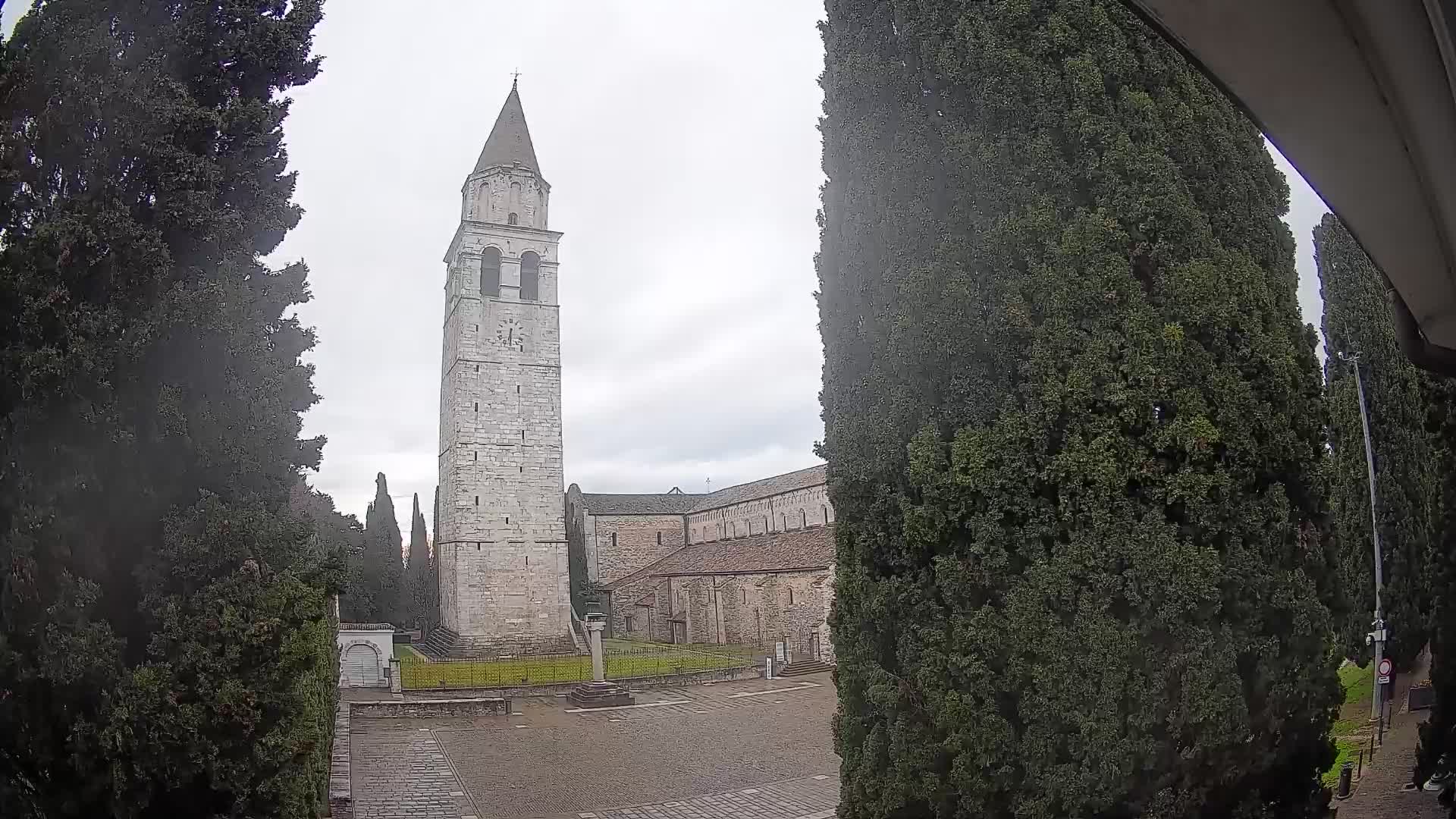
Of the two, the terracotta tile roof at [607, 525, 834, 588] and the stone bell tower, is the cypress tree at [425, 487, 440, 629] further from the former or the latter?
the terracotta tile roof at [607, 525, 834, 588]

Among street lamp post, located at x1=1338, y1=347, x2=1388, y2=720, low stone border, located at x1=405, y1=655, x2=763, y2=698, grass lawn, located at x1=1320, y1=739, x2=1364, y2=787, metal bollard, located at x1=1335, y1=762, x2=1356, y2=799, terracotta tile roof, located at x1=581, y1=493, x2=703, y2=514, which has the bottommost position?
low stone border, located at x1=405, y1=655, x2=763, y2=698

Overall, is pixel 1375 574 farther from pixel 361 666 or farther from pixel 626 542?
pixel 626 542

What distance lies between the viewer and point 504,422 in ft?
109

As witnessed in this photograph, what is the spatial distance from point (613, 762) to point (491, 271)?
945 inches

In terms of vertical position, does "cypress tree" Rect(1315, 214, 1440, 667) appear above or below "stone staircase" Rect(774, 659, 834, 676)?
above

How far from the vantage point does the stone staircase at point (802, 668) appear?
27.5 m

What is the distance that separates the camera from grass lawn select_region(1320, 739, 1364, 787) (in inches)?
371

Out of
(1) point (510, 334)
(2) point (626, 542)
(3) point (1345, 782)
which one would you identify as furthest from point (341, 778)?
(2) point (626, 542)

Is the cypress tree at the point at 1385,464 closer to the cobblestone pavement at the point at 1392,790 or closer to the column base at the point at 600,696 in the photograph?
the cobblestone pavement at the point at 1392,790

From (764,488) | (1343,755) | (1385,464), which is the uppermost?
(764,488)

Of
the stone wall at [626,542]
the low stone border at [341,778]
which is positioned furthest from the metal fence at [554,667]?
the stone wall at [626,542]

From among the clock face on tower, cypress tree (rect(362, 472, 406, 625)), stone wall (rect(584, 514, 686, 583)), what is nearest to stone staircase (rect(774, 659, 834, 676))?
the clock face on tower

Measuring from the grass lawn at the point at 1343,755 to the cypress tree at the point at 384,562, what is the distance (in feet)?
121

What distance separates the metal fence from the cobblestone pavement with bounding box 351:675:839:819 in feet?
10.1
